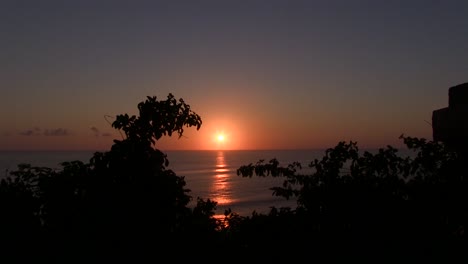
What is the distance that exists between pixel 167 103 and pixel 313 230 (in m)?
3.13

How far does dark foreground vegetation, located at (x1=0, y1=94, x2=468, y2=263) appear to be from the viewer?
20.7ft

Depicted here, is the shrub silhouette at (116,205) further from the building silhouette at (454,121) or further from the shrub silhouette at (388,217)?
the building silhouette at (454,121)

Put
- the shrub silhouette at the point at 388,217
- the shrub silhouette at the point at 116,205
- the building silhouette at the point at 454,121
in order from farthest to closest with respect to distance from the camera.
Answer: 1. the shrub silhouette at the point at 388,217
2. the building silhouette at the point at 454,121
3. the shrub silhouette at the point at 116,205

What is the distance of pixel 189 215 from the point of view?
22.2 ft

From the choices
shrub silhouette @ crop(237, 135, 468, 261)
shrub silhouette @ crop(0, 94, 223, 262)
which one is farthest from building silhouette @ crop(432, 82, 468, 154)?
shrub silhouette @ crop(0, 94, 223, 262)

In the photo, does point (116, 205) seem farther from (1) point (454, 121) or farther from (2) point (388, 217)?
(1) point (454, 121)

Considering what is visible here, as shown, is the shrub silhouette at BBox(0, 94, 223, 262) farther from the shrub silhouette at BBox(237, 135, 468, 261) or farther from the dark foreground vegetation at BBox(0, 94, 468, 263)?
the shrub silhouette at BBox(237, 135, 468, 261)

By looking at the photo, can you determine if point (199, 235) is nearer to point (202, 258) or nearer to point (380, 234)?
point (202, 258)

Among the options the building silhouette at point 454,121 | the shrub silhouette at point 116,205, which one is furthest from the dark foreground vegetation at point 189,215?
the building silhouette at point 454,121

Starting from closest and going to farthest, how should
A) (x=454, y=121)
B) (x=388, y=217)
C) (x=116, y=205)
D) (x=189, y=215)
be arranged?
(x=116, y=205) < (x=189, y=215) < (x=454, y=121) < (x=388, y=217)

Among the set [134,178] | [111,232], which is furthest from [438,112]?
[111,232]

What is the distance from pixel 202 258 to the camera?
21.6 ft

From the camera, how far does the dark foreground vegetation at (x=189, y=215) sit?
631 cm

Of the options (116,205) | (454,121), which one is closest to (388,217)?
(454,121)
